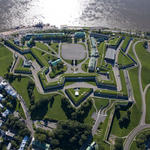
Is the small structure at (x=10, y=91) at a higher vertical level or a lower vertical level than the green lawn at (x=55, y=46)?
lower

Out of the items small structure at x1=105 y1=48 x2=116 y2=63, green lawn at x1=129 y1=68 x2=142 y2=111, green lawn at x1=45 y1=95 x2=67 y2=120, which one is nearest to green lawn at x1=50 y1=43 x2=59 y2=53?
small structure at x1=105 y1=48 x2=116 y2=63

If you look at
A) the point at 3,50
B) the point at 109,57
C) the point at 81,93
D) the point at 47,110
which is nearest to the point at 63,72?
the point at 81,93

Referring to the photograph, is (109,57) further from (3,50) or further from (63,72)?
(3,50)

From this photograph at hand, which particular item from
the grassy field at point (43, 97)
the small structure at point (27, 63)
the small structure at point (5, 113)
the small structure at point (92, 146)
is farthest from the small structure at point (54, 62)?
the small structure at point (92, 146)

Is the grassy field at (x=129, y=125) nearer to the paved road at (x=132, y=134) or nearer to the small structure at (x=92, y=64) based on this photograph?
the paved road at (x=132, y=134)

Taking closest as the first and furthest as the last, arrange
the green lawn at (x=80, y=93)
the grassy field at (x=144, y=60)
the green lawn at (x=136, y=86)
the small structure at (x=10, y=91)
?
the green lawn at (x=80, y=93), the green lawn at (x=136, y=86), the small structure at (x=10, y=91), the grassy field at (x=144, y=60)

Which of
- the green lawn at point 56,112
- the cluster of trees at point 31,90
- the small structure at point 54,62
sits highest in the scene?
the small structure at point 54,62
